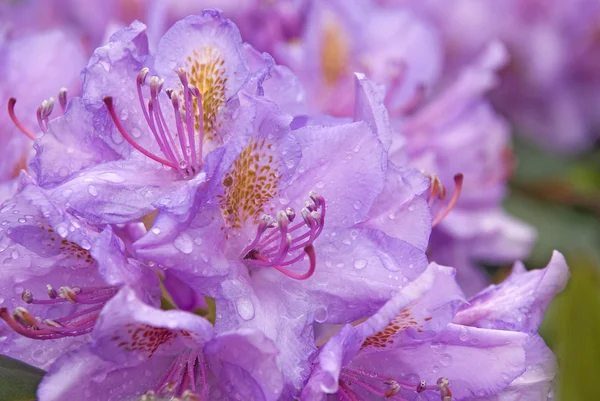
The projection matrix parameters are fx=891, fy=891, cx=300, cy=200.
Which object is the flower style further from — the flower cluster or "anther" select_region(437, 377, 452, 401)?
"anther" select_region(437, 377, 452, 401)

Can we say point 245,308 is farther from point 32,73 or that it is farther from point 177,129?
point 32,73

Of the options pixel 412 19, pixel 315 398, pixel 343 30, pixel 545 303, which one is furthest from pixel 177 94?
pixel 412 19

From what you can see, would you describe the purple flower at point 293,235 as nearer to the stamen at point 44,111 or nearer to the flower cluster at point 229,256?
the flower cluster at point 229,256

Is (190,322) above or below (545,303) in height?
above

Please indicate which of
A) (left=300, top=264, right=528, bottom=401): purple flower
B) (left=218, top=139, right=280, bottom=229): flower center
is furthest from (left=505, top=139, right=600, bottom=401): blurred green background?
(left=218, top=139, right=280, bottom=229): flower center

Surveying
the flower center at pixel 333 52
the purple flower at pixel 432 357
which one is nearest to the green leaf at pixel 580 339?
the purple flower at pixel 432 357

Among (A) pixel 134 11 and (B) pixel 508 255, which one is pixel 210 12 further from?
(B) pixel 508 255

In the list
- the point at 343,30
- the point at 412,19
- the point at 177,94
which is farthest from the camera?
the point at 412,19
